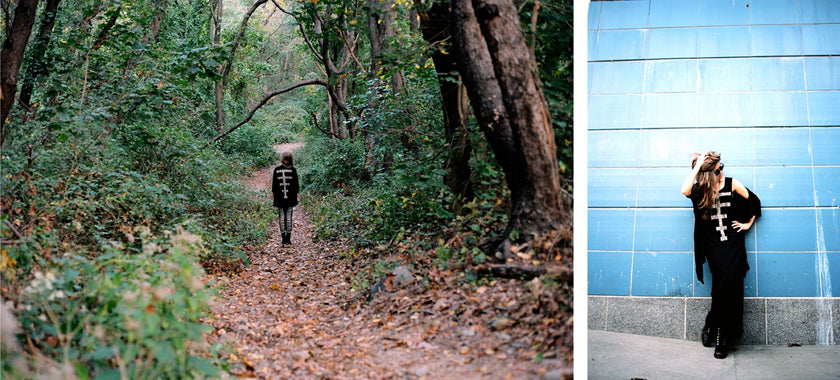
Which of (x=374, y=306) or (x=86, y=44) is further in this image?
(x=86, y=44)

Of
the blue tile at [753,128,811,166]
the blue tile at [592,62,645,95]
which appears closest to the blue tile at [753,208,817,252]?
the blue tile at [753,128,811,166]

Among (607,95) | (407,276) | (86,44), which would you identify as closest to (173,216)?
(86,44)

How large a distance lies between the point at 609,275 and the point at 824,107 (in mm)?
1774

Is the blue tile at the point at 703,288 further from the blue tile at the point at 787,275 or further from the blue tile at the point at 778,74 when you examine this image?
the blue tile at the point at 778,74

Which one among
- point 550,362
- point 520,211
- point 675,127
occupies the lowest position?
point 550,362

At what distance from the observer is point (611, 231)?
3.98 metres

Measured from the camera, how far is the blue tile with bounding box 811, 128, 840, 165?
12.5 feet

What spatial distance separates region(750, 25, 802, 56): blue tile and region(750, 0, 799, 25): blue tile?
0.15 feet

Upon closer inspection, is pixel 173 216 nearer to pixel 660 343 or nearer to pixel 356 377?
pixel 356 377

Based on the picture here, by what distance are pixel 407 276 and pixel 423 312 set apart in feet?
2.87

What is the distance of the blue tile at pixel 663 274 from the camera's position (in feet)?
13.0

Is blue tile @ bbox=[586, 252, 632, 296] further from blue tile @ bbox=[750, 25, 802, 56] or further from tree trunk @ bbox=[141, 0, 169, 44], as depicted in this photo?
tree trunk @ bbox=[141, 0, 169, 44]

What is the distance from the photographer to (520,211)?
3633 millimetres

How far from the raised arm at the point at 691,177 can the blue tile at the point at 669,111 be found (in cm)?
27
